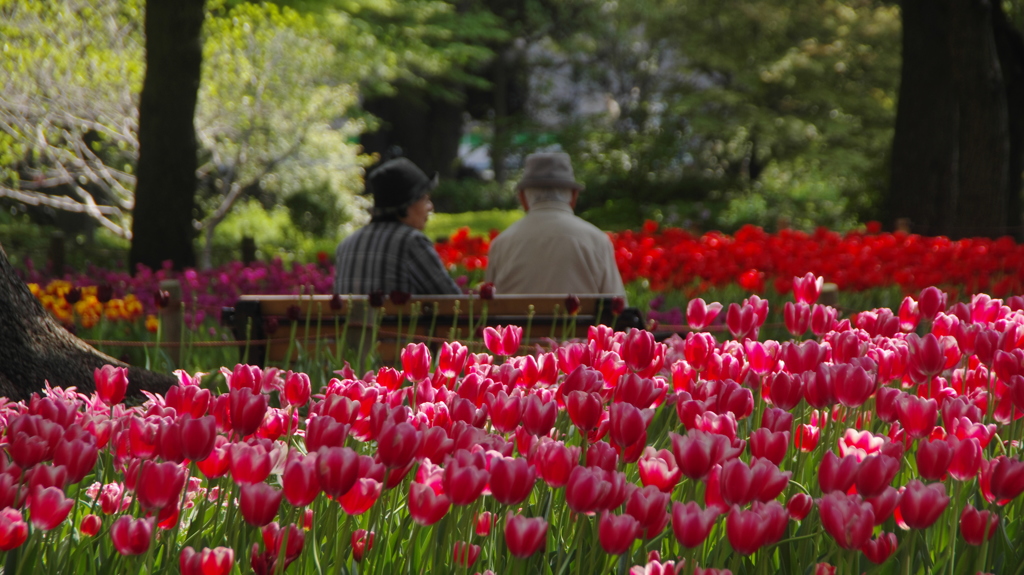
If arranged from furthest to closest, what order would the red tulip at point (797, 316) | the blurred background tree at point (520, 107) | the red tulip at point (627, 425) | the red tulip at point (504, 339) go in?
the blurred background tree at point (520, 107) < the red tulip at point (797, 316) < the red tulip at point (504, 339) < the red tulip at point (627, 425)

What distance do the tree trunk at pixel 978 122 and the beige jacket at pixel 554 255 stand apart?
9.02 metres

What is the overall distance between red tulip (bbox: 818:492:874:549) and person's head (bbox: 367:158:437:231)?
4.30m

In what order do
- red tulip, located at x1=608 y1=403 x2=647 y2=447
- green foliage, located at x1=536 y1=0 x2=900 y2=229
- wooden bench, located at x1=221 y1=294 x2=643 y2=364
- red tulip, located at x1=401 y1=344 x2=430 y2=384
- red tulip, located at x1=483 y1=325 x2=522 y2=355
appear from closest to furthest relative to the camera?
red tulip, located at x1=608 y1=403 x2=647 y2=447 → red tulip, located at x1=401 y1=344 x2=430 y2=384 → red tulip, located at x1=483 y1=325 x2=522 y2=355 → wooden bench, located at x1=221 y1=294 x2=643 y2=364 → green foliage, located at x1=536 y1=0 x2=900 y2=229

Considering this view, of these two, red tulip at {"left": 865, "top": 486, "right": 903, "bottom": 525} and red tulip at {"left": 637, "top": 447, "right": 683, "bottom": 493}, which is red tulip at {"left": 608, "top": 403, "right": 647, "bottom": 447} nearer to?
red tulip at {"left": 637, "top": 447, "right": 683, "bottom": 493}

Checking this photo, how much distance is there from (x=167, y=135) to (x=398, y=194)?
5271 millimetres

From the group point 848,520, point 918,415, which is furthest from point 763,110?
point 848,520

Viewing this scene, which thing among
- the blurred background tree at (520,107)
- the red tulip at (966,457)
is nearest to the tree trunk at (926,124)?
the blurred background tree at (520,107)

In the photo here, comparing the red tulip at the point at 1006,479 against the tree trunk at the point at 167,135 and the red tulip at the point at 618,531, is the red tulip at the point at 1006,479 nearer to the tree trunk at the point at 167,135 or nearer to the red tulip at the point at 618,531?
the red tulip at the point at 618,531

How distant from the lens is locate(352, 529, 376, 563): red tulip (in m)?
1.62

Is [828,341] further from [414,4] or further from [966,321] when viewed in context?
[414,4]

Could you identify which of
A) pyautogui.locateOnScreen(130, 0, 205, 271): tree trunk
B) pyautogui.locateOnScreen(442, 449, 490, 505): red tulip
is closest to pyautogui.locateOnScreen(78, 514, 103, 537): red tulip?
pyautogui.locateOnScreen(442, 449, 490, 505): red tulip

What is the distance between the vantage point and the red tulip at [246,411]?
1.67 metres

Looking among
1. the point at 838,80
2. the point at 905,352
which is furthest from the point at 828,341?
the point at 838,80

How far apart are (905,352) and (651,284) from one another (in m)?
5.18
